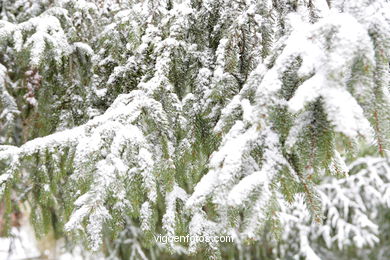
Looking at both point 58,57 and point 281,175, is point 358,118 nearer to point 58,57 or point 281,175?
point 281,175

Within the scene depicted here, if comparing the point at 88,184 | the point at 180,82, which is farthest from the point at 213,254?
the point at 180,82

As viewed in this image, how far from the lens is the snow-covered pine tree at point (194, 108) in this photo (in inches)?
42.2

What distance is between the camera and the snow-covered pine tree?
107 cm

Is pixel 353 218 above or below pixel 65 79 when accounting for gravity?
below

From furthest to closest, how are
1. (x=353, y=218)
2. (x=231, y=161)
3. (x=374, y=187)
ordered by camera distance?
(x=374, y=187) < (x=353, y=218) < (x=231, y=161)

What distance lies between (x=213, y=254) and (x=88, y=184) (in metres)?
0.67

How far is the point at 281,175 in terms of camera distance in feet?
Answer: 3.92

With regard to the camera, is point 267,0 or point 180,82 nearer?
point 267,0

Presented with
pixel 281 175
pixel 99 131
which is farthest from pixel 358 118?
pixel 99 131

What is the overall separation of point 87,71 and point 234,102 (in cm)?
137

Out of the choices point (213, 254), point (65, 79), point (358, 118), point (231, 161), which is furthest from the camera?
point (65, 79)

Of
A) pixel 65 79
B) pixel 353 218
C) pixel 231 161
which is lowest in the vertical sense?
pixel 353 218

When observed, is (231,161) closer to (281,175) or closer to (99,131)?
(281,175)

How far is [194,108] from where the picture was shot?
1.88 meters
